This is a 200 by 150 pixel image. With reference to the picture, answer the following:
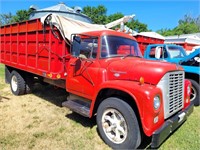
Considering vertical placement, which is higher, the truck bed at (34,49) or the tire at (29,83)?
the truck bed at (34,49)

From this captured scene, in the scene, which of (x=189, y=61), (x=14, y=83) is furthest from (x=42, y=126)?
(x=189, y=61)

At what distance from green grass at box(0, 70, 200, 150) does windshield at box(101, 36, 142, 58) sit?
5.81 ft

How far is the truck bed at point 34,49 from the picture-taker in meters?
5.18

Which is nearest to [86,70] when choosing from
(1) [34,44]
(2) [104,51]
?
(2) [104,51]

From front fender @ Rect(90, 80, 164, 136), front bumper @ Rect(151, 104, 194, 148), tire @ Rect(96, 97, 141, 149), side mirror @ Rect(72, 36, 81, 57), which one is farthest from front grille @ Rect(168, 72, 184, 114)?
side mirror @ Rect(72, 36, 81, 57)

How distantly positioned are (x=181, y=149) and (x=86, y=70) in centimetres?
249

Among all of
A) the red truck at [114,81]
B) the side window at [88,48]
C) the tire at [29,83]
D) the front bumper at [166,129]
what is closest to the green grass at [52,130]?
the red truck at [114,81]

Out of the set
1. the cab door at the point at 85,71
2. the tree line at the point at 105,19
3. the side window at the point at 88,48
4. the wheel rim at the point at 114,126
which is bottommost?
the wheel rim at the point at 114,126

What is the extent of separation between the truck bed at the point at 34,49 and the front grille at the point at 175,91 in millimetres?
2695

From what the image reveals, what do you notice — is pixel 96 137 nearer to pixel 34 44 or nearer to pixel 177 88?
pixel 177 88

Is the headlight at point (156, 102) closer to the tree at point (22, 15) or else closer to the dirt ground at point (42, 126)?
the dirt ground at point (42, 126)

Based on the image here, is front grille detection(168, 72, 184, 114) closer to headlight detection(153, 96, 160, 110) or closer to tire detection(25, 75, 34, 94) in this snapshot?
headlight detection(153, 96, 160, 110)

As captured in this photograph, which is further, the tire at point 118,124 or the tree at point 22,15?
the tree at point 22,15

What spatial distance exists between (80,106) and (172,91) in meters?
2.05
